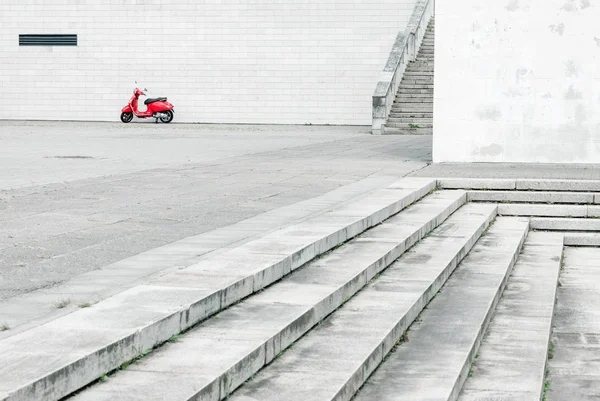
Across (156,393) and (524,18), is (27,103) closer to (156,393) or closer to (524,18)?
(524,18)

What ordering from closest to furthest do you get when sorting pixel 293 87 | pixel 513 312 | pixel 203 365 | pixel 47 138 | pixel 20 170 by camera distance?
pixel 203 365, pixel 513 312, pixel 20 170, pixel 47 138, pixel 293 87

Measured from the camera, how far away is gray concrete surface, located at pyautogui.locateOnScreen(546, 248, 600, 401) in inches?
251

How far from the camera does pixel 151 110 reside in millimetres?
30766

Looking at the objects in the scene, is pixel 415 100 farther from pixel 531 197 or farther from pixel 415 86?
pixel 531 197

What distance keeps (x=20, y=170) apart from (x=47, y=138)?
8876mm

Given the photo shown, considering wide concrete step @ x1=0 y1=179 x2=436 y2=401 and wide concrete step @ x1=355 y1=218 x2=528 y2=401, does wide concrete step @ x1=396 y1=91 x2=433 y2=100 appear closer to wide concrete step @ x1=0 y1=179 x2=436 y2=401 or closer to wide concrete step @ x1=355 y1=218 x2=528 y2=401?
wide concrete step @ x1=355 y1=218 x2=528 y2=401

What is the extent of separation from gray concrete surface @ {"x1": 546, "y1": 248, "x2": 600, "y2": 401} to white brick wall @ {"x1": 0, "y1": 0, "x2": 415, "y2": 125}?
65.6 ft

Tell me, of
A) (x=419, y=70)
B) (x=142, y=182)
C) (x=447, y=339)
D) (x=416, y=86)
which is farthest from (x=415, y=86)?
(x=447, y=339)

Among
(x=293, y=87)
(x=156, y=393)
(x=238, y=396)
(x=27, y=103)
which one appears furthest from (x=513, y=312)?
(x=27, y=103)

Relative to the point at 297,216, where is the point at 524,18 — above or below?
above

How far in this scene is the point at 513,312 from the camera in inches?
316

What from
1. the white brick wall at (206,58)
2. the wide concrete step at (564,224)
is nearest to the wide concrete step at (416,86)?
the white brick wall at (206,58)

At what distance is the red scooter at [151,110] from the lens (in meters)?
30.8

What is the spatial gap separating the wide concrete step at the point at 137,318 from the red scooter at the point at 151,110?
23.0 m
